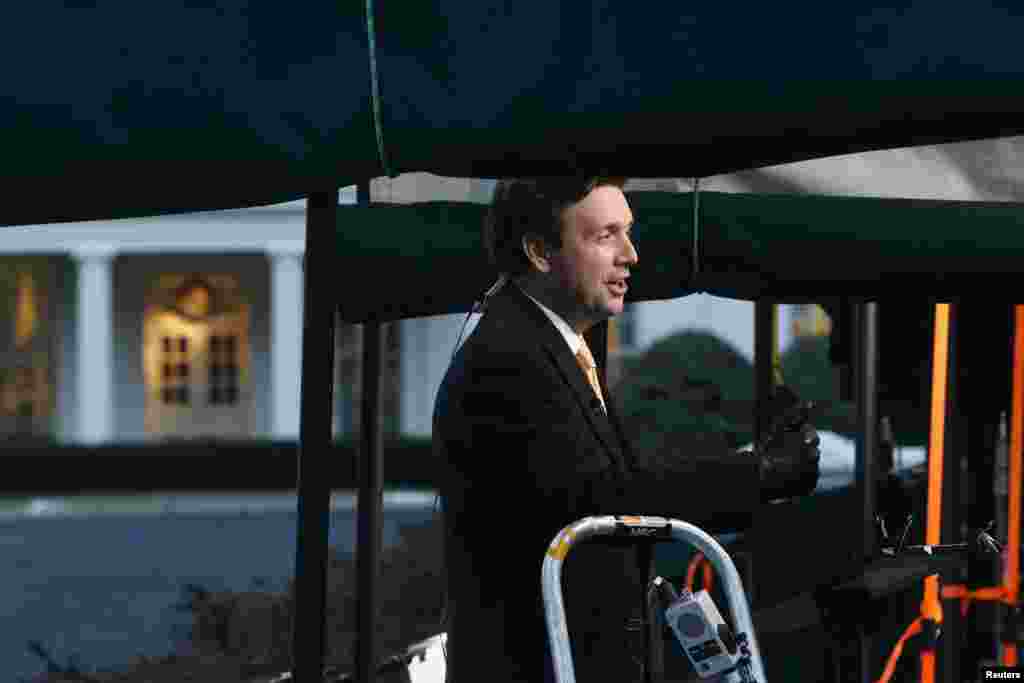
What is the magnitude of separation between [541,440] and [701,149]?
498 millimetres

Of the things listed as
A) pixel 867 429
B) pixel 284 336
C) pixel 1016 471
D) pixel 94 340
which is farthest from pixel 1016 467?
pixel 94 340

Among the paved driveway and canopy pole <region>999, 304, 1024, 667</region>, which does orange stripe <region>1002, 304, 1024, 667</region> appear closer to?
canopy pole <region>999, 304, 1024, 667</region>

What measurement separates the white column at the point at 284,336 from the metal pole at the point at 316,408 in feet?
108

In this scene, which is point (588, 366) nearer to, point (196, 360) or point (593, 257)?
point (593, 257)

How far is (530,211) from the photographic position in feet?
9.67

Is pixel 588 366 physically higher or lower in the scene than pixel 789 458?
higher

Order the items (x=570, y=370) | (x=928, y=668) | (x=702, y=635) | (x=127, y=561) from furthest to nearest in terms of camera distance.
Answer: (x=127, y=561) < (x=928, y=668) < (x=570, y=370) < (x=702, y=635)

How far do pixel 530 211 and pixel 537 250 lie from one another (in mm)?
64

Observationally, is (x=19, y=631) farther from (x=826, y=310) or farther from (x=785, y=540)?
(x=826, y=310)

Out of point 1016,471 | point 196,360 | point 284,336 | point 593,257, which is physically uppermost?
point 593,257

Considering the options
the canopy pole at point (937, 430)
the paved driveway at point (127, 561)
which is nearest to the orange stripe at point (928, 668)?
the canopy pole at point (937, 430)

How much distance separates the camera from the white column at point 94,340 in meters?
36.0

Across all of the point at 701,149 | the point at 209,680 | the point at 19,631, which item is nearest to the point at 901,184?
the point at 701,149

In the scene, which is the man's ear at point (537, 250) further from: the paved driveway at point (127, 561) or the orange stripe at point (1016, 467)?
the paved driveway at point (127, 561)
